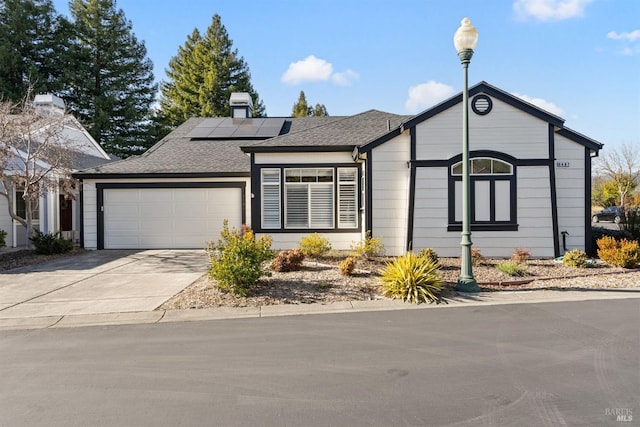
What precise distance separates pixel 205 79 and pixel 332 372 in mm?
34720

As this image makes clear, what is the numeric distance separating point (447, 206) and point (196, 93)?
29728 mm

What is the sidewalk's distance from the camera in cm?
644

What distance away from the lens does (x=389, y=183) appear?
12.0 metres

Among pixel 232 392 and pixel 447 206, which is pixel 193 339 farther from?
pixel 447 206

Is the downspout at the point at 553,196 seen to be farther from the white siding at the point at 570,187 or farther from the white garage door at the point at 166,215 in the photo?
the white garage door at the point at 166,215

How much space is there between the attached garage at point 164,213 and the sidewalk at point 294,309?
814 centimetres

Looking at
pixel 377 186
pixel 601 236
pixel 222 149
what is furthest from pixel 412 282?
pixel 222 149

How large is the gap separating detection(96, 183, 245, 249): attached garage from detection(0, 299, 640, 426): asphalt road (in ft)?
28.9

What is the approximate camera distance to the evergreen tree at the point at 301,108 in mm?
52394

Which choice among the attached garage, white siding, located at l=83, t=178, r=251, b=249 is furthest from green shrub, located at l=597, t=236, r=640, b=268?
the attached garage

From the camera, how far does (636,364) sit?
14.6 ft

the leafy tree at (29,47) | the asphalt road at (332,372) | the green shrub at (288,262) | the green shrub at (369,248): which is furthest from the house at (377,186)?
the leafy tree at (29,47)

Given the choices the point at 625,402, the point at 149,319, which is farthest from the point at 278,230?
the point at 625,402

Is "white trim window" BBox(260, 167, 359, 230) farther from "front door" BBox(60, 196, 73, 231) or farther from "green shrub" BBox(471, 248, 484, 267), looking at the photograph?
"front door" BBox(60, 196, 73, 231)
